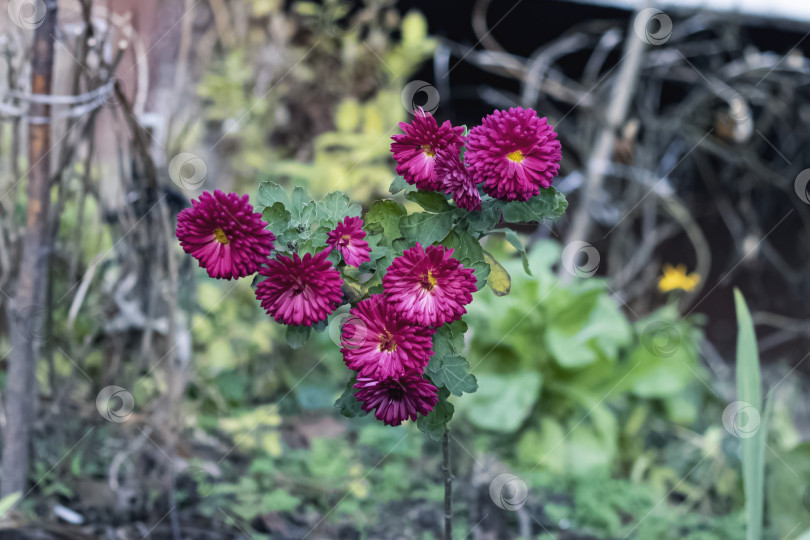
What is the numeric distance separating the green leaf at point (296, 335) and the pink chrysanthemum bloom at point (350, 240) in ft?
0.34

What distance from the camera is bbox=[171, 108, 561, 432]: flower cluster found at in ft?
2.60

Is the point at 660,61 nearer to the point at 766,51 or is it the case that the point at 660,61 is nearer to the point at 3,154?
the point at 766,51

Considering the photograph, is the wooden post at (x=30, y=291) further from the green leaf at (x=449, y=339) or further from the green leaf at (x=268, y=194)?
the green leaf at (x=449, y=339)

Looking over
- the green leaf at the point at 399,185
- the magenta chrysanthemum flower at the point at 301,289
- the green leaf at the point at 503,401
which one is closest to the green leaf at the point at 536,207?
the green leaf at the point at 399,185

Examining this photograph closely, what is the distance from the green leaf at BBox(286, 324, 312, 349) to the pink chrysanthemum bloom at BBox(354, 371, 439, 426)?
0.28 feet

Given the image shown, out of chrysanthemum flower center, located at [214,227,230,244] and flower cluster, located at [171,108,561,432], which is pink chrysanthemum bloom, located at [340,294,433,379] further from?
chrysanthemum flower center, located at [214,227,230,244]

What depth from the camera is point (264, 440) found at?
5.79 ft

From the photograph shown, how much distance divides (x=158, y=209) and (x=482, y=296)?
3.50ft

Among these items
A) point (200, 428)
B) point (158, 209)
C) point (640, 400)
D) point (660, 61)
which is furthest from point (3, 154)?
point (660, 61)

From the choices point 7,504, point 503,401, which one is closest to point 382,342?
point 7,504

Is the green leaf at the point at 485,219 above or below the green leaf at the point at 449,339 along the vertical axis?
above

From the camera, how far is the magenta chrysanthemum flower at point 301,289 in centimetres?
79

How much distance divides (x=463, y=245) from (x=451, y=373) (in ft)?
0.53

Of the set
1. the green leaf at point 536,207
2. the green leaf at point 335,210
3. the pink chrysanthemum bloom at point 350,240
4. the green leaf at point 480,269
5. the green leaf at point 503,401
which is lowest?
the pink chrysanthemum bloom at point 350,240
